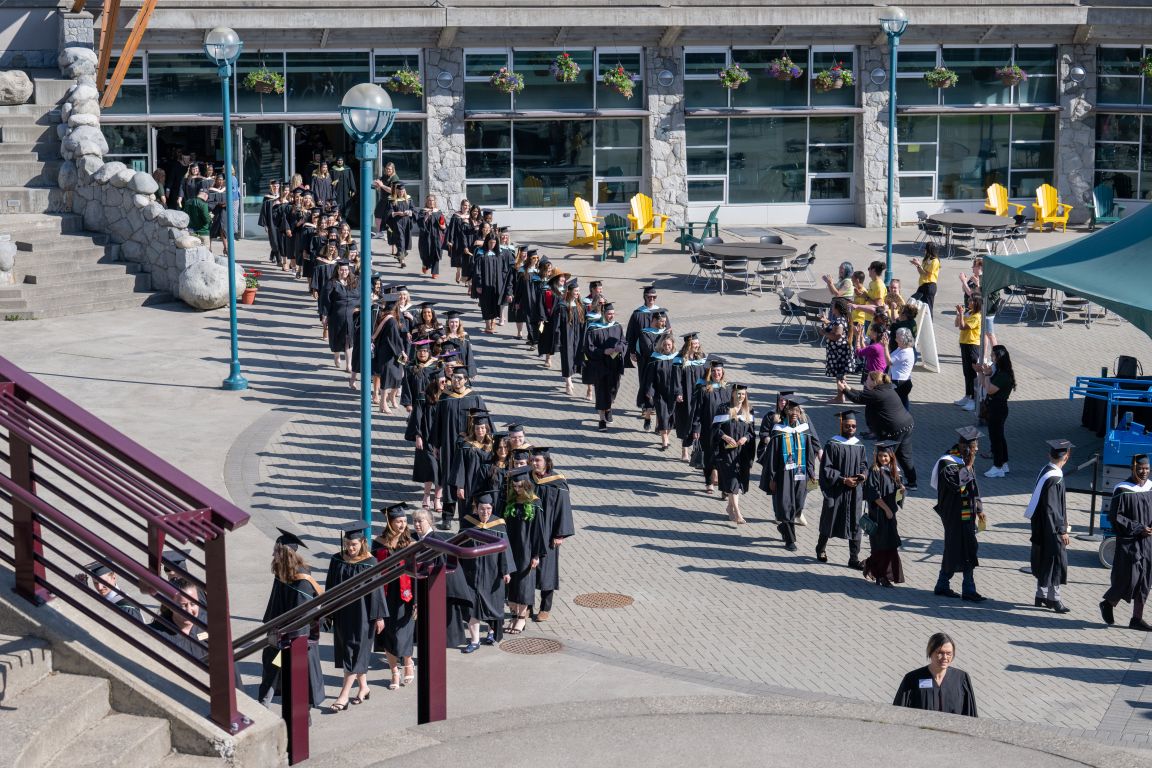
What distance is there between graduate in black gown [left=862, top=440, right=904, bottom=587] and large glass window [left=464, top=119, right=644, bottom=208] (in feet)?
62.1

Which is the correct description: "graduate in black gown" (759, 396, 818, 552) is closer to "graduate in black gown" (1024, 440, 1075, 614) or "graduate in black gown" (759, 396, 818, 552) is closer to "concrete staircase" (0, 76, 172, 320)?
"graduate in black gown" (1024, 440, 1075, 614)

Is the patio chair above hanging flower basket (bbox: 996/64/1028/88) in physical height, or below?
below

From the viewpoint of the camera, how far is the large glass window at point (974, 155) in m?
34.4

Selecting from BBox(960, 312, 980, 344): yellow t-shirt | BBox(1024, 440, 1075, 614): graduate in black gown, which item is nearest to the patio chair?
BBox(960, 312, 980, 344): yellow t-shirt

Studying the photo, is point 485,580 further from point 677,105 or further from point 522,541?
point 677,105

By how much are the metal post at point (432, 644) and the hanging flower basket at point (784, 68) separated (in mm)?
25579

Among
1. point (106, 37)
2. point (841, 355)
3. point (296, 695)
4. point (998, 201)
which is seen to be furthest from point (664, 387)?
point (998, 201)

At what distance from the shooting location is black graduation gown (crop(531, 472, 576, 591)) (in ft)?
44.6

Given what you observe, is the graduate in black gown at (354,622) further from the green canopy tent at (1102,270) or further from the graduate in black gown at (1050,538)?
the green canopy tent at (1102,270)

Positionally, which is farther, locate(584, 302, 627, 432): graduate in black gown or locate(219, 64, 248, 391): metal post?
locate(219, 64, 248, 391): metal post

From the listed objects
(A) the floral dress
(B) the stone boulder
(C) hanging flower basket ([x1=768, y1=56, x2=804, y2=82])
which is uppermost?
(C) hanging flower basket ([x1=768, y1=56, x2=804, y2=82])

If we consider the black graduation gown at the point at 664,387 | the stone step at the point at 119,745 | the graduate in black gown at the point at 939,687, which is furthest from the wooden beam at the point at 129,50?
the stone step at the point at 119,745

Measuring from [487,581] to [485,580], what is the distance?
2cm

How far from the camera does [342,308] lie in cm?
2095
